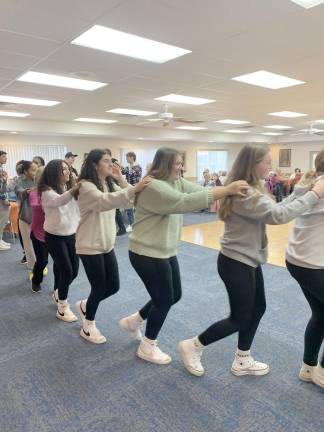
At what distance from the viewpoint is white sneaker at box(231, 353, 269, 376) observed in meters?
2.04

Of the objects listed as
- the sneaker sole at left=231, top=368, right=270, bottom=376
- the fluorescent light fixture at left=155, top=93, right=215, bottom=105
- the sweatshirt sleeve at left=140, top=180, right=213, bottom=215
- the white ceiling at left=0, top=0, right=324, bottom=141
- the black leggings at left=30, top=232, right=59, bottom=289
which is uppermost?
the white ceiling at left=0, top=0, right=324, bottom=141

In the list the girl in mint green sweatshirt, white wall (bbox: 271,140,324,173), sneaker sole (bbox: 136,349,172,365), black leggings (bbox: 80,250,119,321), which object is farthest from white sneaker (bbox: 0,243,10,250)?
white wall (bbox: 271,140,324,173)

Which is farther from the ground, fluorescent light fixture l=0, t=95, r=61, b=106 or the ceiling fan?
fluorescent light fixture l=0, t=95, r=61, b=106

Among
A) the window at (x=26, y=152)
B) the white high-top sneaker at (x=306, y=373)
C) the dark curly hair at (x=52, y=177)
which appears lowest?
the white high-top sneaker at (x=306, y=373)

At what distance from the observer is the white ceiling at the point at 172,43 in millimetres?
2719

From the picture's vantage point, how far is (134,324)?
2428 mm

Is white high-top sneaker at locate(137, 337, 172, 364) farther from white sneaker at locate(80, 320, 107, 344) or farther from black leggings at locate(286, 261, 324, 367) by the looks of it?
black leggings at locate(286, 261, 324, 367)

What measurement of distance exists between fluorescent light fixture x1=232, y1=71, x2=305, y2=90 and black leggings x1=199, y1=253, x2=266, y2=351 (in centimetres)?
374

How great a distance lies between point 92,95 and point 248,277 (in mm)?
5149

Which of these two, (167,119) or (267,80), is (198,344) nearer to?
(267,80)

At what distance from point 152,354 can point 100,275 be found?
2.06 ft

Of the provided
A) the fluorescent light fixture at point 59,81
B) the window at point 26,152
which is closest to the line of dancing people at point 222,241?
the fluorescent light fixture at point 59,81

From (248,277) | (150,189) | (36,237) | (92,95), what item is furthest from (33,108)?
(248,277)

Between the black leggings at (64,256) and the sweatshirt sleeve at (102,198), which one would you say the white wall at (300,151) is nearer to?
the black leggings at (64,256)
